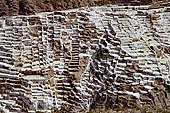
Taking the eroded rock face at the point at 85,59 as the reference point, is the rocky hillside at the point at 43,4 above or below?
above

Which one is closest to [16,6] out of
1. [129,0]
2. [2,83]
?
[2,83]

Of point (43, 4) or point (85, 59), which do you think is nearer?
point (85, 59)

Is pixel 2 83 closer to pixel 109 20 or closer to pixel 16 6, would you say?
pixel 16 6

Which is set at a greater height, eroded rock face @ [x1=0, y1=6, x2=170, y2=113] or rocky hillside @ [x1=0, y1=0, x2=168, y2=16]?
rocky hillside @ [x1=0, y1=0, x2=168, y2=16]

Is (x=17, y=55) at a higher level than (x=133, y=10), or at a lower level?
lower

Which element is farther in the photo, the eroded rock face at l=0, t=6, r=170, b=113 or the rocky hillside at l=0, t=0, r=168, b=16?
the rocky hillside at l=0, t=0, r=168, b=16
